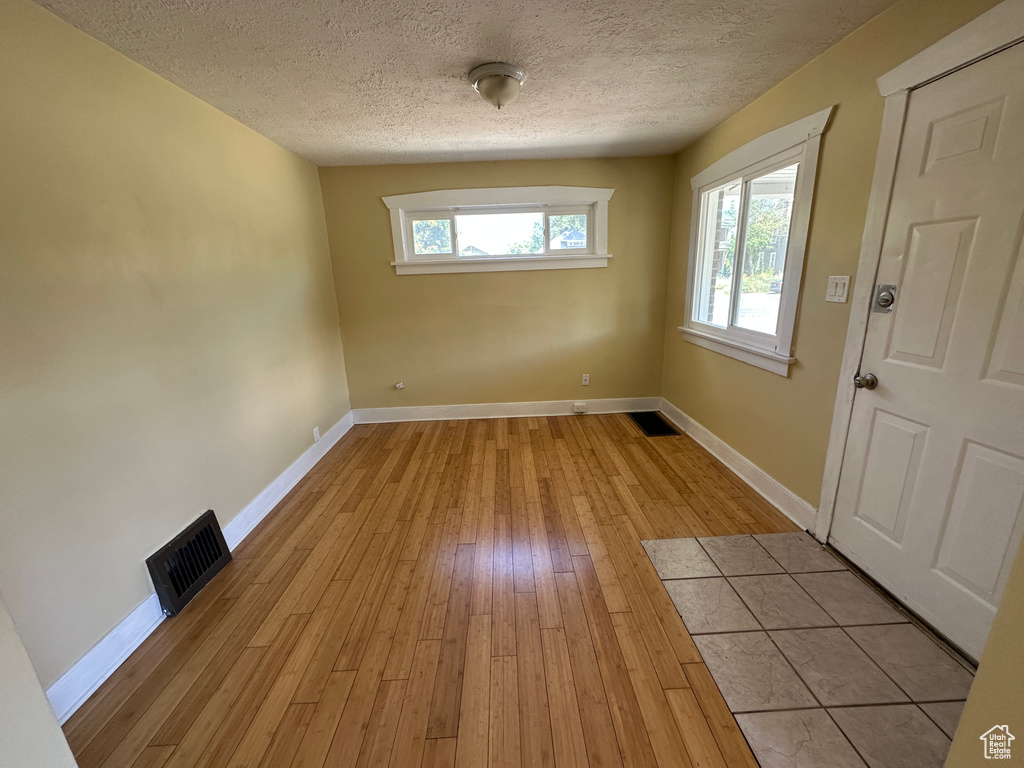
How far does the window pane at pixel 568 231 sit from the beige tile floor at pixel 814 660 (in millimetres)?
2736

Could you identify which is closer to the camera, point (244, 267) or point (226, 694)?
point (226, 694)

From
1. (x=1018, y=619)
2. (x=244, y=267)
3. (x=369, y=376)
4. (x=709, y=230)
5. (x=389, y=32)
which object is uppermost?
(x=389, y=32)

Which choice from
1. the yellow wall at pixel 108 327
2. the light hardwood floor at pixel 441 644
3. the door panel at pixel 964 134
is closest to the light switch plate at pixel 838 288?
the door panel at pixel 964 134

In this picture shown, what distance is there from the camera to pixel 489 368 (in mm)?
3904

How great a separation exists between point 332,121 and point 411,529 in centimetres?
249

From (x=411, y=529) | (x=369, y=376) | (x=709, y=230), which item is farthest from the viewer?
(x=369, y=376)

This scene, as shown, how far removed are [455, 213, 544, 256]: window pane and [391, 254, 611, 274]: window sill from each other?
0.33ft

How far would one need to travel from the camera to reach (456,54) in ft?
5.61

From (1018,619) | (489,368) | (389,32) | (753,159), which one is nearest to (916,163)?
(753,159)

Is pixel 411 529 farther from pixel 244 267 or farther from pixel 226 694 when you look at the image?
pixel 244 267

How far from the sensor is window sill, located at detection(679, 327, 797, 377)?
2.22m

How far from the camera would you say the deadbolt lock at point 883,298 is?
162 centimetres

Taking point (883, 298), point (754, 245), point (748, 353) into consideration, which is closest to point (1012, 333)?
point (883, 298)

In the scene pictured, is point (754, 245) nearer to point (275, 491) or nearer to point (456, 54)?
point (456, 54)
